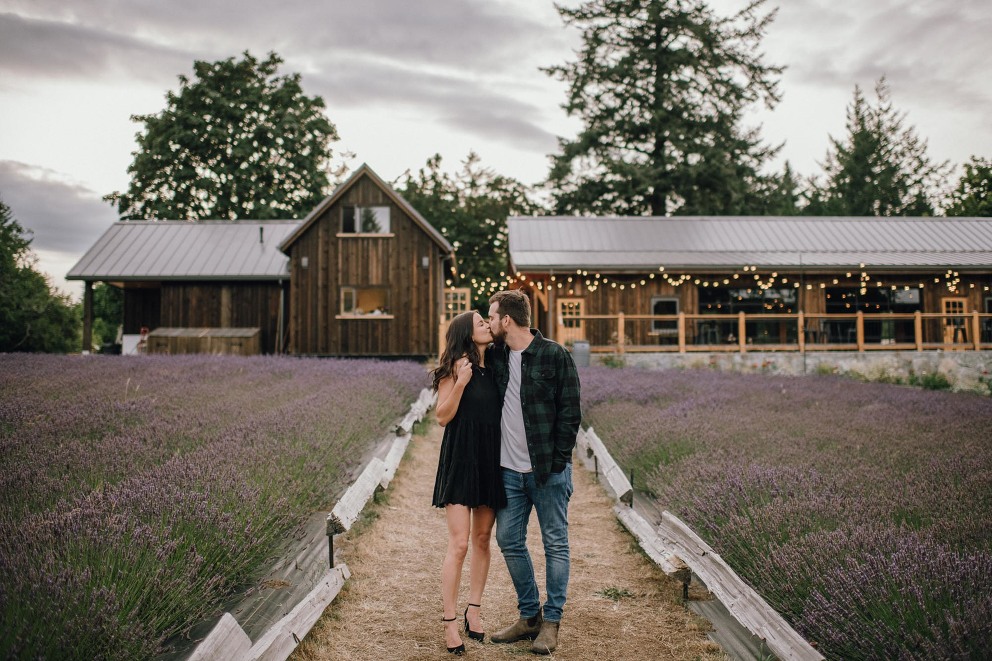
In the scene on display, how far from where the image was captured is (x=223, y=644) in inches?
105

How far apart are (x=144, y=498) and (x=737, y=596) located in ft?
11.2

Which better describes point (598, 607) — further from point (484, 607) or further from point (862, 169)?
point (862, 169)

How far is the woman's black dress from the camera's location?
3.86 metres

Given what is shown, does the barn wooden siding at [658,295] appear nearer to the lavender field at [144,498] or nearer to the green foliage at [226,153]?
the lavender field at [144,498]

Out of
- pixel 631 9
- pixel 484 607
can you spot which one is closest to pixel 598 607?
pixel 484 607

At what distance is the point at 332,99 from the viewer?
122 ft

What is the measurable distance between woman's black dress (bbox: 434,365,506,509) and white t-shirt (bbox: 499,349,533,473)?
0.15 feet

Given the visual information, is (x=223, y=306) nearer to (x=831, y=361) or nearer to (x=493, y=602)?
(x=831, y=361)

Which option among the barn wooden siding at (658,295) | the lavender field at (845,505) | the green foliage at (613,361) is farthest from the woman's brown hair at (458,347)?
the barn wooden siding at (658,295)

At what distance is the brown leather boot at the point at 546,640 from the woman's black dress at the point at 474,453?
744 mm

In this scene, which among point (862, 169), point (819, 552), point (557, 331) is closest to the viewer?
point (819, 552)

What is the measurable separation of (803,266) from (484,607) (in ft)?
67.0

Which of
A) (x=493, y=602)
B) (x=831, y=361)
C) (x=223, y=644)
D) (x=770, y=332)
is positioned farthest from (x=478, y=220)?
(x=223, y=644)

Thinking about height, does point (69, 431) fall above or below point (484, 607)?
above
